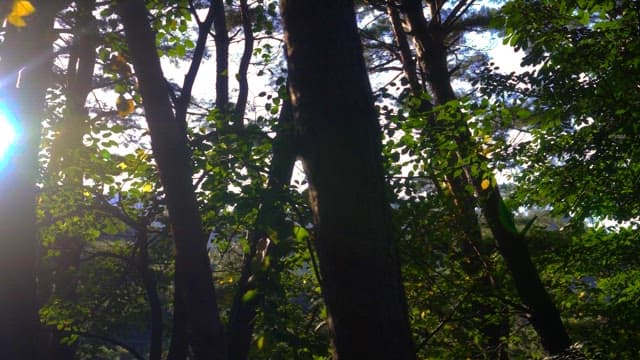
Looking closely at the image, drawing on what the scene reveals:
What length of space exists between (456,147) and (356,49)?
13.2 ft

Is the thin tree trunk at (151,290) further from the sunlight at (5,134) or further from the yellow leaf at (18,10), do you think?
the yellow leaf at (18,10)

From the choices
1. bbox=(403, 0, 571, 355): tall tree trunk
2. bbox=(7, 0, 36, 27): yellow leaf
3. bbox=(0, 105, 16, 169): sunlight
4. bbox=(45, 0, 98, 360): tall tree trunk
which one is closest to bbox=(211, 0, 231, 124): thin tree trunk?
bbox=(45, 0, 98, 360): tall tree trunk

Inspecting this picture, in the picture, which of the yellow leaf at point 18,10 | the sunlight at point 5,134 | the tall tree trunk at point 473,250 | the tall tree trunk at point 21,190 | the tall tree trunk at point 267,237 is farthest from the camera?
the tall tree trunk at point 473,250

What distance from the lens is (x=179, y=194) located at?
168 inches

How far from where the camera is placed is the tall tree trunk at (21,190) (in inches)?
179

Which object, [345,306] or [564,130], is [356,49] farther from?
[564,130]

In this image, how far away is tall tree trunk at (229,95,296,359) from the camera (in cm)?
409

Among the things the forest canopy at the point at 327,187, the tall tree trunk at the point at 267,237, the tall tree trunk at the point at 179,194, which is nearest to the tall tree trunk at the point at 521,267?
the forest canopy at the point at 327,187

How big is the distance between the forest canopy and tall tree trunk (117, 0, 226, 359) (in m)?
0.01

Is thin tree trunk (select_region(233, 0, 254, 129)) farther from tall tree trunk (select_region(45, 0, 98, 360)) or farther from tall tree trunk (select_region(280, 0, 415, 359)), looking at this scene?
tall tree trunk (select_region(280, 0, 415, 359))

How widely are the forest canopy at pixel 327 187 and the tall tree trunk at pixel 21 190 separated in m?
0.02

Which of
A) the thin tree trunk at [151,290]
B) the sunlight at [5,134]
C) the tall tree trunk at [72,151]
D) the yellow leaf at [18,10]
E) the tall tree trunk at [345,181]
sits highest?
the tall tree trunk at [72,151]

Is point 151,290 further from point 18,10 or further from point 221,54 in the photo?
point 18,10

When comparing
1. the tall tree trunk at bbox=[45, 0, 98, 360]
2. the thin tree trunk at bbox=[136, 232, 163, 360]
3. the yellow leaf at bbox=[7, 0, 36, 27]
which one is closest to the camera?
the yellow leaf at bbox=[7, 0, 36, 27]
